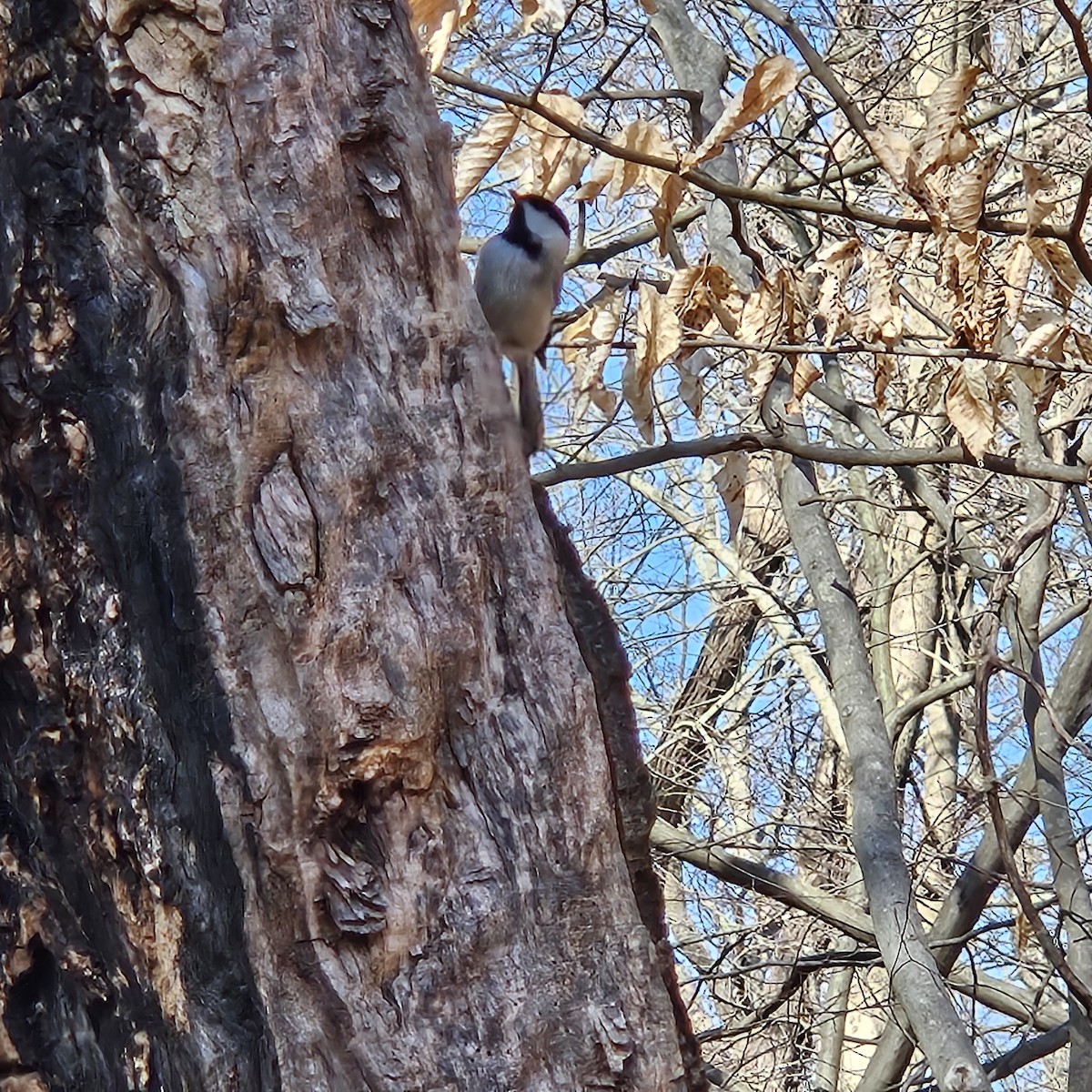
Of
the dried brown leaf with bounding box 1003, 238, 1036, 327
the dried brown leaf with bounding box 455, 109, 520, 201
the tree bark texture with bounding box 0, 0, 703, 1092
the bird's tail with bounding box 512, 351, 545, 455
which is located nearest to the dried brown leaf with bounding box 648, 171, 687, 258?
the dried brown leaf with bounding box 455, 109, 520, 201

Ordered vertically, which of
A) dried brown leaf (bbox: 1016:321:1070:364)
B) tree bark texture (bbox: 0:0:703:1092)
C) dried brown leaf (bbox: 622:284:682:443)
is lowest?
tree bark texture (bbox: 0:0:703:1092)

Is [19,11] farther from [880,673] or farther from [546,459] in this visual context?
[880,673]

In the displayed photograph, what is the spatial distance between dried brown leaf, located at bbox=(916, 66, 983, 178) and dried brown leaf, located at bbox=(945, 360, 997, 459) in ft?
1.01

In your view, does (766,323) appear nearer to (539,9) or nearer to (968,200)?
(968,200)

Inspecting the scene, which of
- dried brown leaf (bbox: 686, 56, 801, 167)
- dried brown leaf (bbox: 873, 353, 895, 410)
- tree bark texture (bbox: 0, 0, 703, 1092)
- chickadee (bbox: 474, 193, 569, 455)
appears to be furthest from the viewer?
chickadee (bbox: 474, 193, 569, 455)

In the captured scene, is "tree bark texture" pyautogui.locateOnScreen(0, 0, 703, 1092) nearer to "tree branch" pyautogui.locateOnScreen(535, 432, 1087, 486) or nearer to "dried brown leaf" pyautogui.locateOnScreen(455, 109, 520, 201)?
"dried brown leaf" pyautogui.locateOnScreen(455, 109, 520, 201)

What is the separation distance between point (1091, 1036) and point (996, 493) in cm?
196

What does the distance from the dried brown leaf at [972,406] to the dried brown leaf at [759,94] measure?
0.51m

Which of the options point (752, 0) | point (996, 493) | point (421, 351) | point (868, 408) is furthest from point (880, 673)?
point (421, 351)

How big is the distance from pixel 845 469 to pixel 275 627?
399 cm

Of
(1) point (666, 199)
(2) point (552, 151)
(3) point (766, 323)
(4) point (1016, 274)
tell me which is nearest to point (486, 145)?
(2) point (552, 151)

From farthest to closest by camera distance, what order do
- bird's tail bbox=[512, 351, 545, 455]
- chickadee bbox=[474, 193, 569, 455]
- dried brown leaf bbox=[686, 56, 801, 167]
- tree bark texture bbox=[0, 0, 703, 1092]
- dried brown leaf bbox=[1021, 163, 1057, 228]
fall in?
Answer: 1. chickadee bbox=[474, 193, 569, 455]
2. bird's tail bbox=[512, 351, 545, 455]
3. dried brown leaf bbox=[1021, 163, 1057, 228]
4. dried brown leaf bbox=[686, 56, 801, 167]
5. tree bark texture bbox=[0, 0, 703, 1092]

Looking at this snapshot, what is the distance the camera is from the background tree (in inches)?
93.5

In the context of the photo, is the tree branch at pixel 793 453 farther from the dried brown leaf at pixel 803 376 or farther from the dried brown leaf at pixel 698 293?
the dried brown leaf at pixel 698 293
